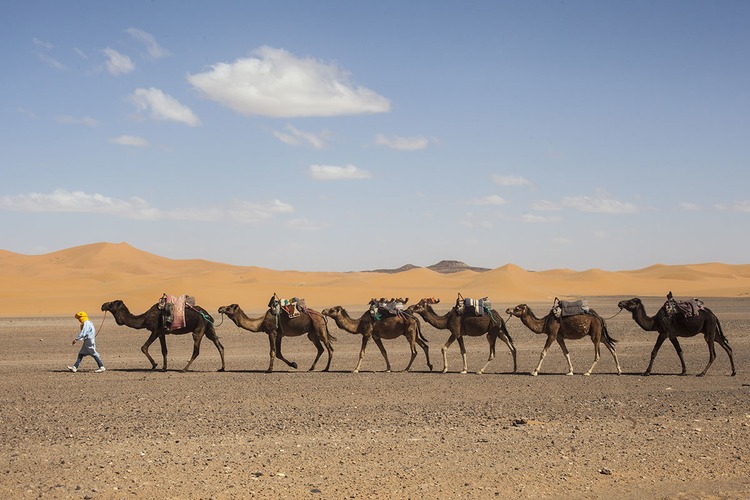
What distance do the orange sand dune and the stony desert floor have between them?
32.9 m

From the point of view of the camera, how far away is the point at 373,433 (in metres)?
11.3

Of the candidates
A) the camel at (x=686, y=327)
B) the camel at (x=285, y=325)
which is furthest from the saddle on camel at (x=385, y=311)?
the camel at (x=686, y=327)

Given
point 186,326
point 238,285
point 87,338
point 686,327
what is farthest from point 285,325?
point 238,285

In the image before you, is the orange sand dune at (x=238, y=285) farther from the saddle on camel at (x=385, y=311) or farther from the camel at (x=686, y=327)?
the camel at (x=686, y=327)

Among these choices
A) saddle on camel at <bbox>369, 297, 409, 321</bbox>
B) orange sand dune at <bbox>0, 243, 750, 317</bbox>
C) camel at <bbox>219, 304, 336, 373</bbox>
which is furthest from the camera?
orange sand dune at <bbox>0, 243, 750, 317</bbox>

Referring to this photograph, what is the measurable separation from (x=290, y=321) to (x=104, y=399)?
590 cm

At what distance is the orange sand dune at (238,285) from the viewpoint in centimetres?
5612

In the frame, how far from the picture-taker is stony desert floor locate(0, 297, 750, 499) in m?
8.84

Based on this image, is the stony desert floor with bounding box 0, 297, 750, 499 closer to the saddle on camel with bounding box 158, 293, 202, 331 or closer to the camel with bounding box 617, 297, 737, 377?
the camel with bounding box 617, 297, 737, 377

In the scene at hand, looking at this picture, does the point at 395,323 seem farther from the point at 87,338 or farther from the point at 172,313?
the point at 87,338

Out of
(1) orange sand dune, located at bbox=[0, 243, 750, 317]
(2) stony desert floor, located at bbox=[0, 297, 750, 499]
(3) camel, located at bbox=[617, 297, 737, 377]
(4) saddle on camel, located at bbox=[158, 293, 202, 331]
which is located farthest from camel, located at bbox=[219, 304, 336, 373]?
(1) orange sand dune, located at bbox=[0, 243, 750, 317]

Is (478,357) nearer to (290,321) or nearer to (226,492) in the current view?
(290,321)

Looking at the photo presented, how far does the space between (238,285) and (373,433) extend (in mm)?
58180

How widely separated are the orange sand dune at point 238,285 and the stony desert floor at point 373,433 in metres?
32.9
